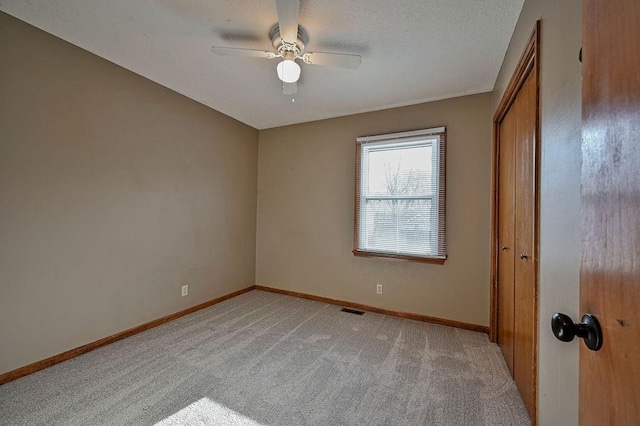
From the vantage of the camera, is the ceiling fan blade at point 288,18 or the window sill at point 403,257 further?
the window sill at point 403,257

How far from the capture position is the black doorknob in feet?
1.86

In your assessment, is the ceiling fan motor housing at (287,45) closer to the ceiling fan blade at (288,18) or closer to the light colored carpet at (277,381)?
the ceiling fan blade at (288,18)

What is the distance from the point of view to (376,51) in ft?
7.05

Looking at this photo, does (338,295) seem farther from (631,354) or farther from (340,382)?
(631,354)

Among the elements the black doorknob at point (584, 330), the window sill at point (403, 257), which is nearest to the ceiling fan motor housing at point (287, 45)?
the black doorknob at point (584, 330)

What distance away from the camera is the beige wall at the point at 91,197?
1.88m

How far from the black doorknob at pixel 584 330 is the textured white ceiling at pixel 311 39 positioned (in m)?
1.88

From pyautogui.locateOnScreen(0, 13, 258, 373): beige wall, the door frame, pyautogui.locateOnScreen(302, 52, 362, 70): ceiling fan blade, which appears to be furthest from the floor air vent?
pyautogui.locateOnScreen(302, 52, 362, 70): ceiling fan blade

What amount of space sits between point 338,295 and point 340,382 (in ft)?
5.32

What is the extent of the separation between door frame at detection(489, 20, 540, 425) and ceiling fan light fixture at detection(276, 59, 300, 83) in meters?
1.46

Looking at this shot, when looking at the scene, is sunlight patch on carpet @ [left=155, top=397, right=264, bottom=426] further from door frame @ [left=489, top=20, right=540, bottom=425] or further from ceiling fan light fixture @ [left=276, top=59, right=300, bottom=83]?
ceiling fan light fixture @ [left=276, top=59, right=300, bottom=83]

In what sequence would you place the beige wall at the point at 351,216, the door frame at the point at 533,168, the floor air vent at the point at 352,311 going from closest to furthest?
1. the door frame at the point at 533,168
2. the beige wall at the point at 351,216
3. the floor air vent at the point at 352,311

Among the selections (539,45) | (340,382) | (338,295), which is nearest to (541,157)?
(539,45)

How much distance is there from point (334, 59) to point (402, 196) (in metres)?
1.77
